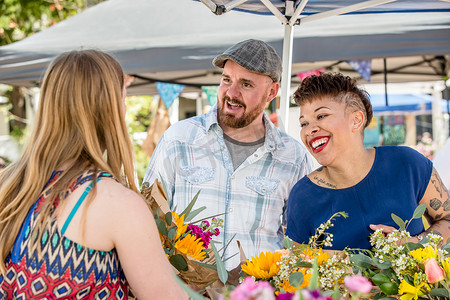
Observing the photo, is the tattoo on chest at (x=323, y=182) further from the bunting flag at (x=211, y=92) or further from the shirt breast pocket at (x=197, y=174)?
the bunting flag at (x=211, y=92)

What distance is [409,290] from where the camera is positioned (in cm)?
104

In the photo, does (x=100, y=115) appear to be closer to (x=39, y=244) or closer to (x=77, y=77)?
(x=77, y=77)

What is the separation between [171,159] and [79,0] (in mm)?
8464

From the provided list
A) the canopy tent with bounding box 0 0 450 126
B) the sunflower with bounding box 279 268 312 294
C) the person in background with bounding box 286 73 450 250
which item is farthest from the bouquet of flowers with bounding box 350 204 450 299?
the canopy tent with bounding box 0 0 450 126

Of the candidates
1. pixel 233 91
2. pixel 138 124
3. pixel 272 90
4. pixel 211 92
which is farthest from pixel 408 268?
pixel 138 124

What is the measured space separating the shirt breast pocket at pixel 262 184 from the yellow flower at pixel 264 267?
3.90 ft

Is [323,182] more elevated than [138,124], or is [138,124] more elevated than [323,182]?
[138,124]

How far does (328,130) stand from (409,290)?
863 mm

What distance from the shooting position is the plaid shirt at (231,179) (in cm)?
232

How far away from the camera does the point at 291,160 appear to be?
8.02 ft

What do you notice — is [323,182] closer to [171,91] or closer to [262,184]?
[262,184]

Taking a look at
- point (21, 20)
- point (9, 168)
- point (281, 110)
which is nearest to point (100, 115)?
point (9, 168)

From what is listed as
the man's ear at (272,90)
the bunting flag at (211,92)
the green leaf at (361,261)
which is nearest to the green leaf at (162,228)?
the green leaf at (361,261)

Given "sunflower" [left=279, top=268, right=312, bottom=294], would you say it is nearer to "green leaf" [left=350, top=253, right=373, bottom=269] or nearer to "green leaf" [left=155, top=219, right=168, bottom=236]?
"green leaf" [left=350, top=253, right=373, bottom=269]
